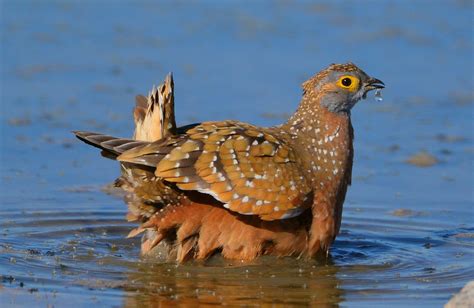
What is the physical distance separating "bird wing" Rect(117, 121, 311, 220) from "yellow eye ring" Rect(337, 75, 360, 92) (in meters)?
0.95

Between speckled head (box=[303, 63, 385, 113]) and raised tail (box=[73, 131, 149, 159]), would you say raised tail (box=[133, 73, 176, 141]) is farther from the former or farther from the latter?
speckled head (box=[303, 63, 385, 113])

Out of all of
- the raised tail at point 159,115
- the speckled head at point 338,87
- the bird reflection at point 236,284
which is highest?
the speckled head at point 338,87

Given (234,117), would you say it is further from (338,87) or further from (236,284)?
(236,284)

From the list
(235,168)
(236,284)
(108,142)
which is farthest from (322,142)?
(108,142)

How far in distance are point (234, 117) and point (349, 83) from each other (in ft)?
16.0

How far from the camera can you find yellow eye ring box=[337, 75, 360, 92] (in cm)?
1098

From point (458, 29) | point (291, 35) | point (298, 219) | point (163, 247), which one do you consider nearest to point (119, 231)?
point (163, 247)

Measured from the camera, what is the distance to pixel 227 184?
32.9 feet

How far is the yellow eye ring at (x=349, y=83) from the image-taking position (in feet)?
36.0

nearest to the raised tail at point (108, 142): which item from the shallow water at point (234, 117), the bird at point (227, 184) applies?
the bird at point (227, 184)

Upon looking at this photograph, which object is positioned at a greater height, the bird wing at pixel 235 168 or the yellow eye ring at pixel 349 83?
the yellow eye ring at pixel 349 83

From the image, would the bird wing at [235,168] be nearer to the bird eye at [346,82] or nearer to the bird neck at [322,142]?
the bird neck at [322,142]

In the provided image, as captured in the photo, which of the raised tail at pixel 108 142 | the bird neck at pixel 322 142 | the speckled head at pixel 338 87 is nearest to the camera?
the raised tail at pixel 108 142

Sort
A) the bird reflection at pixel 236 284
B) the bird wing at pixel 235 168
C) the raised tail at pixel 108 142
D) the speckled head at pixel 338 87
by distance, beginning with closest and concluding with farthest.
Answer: the bird reflection at pixel 236 284 → the bird wing at pixel 235 168 → the raised tail at pixel 108 142 → the speckled head at pixel 338 87
